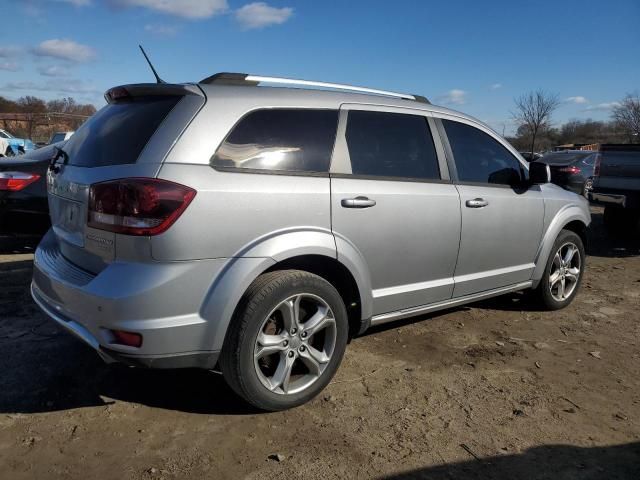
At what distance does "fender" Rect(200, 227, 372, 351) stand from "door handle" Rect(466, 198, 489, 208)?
1390mm

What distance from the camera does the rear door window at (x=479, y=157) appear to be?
13.2ft

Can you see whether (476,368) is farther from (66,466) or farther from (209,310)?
(66,466)

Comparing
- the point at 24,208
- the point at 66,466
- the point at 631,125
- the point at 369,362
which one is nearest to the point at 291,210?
the point at 369,362

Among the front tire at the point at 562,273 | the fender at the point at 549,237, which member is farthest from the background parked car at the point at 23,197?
the front tire at the point at 562,273

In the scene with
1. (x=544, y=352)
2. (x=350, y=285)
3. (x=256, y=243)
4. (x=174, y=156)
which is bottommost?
(x=544, y=352)

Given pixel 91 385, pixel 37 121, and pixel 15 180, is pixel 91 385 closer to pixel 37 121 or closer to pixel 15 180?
pixel 15 180

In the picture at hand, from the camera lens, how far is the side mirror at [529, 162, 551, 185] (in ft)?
14.5

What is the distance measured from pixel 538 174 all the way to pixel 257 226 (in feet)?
9.02

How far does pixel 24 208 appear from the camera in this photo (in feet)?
19.4

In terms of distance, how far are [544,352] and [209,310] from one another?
2.69 meters

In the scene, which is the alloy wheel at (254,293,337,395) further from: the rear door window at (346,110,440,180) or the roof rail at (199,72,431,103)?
the roof rail at (199,72,431,103)

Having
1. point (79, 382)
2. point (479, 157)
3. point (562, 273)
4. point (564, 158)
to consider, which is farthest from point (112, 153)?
point (564, 158)

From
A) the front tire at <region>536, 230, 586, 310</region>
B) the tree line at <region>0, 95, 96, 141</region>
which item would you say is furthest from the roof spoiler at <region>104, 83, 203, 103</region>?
the tree line at <region>0, 95, 96, 141</region>

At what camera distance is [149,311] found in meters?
2.52
